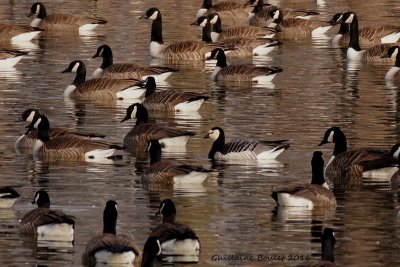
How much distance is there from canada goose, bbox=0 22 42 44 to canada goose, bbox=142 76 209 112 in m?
10.9

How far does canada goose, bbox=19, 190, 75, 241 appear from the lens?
1745 centimetres

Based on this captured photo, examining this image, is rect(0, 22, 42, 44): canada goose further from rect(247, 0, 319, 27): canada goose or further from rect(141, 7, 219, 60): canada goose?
rect(247, 0, 319, 27): canada goose

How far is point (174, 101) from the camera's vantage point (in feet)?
93.6

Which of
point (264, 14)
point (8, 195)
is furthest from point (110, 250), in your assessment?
point (264, 14)

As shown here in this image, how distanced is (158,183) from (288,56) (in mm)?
16863

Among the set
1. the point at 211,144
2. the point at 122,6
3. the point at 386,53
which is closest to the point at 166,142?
the point at 211,144

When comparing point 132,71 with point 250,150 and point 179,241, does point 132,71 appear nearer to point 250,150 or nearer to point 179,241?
point 250,150

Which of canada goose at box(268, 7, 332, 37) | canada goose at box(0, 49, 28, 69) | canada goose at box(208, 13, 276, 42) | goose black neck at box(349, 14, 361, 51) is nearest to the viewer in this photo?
canada goose at box(0, 49, 28, 69)

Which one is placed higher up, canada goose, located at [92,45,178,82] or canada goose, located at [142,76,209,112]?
canada goose, located at [142,76,209,112]

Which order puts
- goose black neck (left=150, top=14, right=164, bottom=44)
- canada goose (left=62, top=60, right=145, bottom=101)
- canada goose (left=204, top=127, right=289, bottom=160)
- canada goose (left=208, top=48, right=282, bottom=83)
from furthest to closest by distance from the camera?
goose black neck (left=150, top=14, right=164, bottom=44), canada goose (left=208, top=48, right=282, bottom=83), canada goose (left=62, top=60, right=145, bottom=101), canada goose (left=204, top=127, right=289, bottom=160)

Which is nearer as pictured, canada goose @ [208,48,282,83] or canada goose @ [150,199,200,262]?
canada goose @ [150,199,200,262]

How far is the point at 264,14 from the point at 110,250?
28.4 meters

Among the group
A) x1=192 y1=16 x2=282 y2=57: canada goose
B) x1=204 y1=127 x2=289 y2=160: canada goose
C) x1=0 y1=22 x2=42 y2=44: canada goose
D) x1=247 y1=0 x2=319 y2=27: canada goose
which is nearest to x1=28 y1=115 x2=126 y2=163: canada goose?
x1=204 y1=127 x2=289 y2=160: canada goose

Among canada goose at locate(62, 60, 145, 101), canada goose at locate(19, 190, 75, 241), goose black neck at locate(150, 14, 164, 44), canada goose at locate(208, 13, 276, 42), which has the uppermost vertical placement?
canada goose at locate(19, 190, 75, 241)
